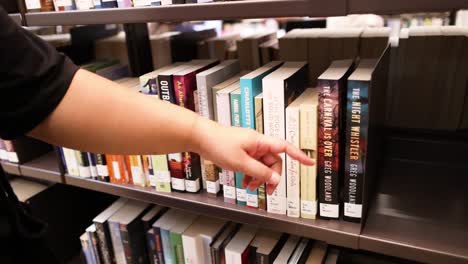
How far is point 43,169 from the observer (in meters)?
1.25

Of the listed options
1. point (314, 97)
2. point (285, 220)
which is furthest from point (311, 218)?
point (314, 97)

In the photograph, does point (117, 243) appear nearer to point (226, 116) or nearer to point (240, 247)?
point (240, 247)

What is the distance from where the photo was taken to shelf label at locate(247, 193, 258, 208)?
91cm

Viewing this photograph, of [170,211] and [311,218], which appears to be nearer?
[311,218]

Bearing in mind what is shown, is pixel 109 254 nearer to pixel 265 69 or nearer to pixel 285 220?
pixel 285 220

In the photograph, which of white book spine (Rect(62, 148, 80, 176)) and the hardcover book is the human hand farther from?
white book spine (Rect(62, 148, 80, 176))

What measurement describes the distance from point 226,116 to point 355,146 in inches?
11.6

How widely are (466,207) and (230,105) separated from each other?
57cm

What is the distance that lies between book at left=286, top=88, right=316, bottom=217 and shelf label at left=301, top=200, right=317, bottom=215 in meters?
0.01

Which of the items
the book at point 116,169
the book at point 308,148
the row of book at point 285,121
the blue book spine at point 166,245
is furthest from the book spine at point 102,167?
the book at point 308,148

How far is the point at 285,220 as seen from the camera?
0.86 meters

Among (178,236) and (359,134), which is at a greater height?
(359,134)

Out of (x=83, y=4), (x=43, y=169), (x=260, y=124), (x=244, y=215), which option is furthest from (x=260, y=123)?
(x=43, y=169)

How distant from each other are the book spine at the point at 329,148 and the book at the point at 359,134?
2 cm
